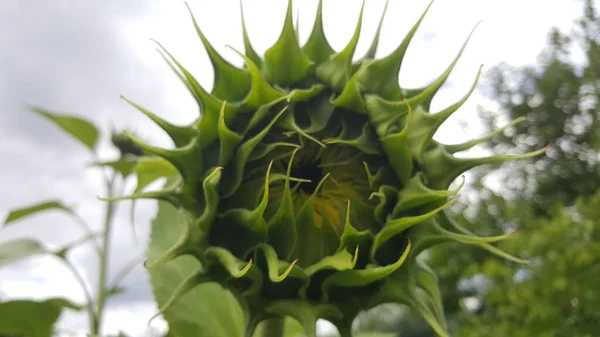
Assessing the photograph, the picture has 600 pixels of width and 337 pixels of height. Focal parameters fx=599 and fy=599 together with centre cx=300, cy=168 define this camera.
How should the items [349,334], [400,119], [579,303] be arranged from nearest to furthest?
[349,334] < [400,119] < [579,303]

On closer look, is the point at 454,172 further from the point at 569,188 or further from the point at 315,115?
the point at 569,188

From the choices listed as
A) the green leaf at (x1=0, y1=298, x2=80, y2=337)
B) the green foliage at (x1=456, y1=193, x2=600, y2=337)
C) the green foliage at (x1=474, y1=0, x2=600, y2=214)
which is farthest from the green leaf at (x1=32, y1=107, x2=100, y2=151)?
the green foliage at (x1=474, y1=0, x2=600, y2=214)

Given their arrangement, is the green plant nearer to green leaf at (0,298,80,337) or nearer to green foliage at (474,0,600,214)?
green leaf at (0,298,80,337)

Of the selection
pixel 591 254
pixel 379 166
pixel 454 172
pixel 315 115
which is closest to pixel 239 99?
pixel 315 115

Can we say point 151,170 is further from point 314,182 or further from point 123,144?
point 123,144

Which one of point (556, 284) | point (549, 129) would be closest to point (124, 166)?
point (556, 284)

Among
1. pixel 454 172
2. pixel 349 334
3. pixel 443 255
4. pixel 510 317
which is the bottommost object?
pixel 443 255
